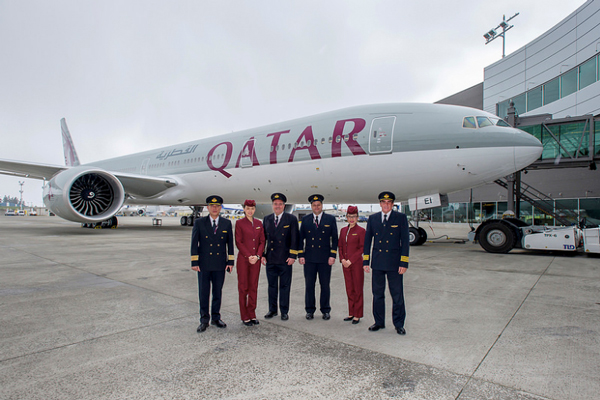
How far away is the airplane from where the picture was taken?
25.7ft

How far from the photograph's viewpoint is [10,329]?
308cm

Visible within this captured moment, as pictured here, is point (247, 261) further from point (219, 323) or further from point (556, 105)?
point (556, 105)

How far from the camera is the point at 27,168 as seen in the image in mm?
13703

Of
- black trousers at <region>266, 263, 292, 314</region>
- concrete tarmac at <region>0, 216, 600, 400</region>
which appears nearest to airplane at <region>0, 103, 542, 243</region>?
concrete tarmac at <region>0, 216, 600, 400</region>

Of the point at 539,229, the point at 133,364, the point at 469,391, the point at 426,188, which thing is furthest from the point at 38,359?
the point at 539,229

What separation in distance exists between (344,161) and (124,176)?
947 centimetres

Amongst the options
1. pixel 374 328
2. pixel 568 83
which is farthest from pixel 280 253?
pixel 568 83

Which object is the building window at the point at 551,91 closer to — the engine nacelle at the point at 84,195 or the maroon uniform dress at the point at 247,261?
the maroon uniform dress at the point at 247,261

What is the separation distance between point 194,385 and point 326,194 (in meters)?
8.34

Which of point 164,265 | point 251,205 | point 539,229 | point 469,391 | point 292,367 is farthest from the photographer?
point 539,229

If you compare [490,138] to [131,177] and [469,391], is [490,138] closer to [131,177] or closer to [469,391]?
[469,391]

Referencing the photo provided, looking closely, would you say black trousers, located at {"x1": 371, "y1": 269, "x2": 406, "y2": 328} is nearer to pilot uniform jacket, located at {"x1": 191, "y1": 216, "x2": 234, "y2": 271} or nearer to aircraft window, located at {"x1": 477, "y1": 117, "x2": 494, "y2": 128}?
pilot uniform jacket, located at {"x1": 191, "y1": 216, "x2": 234, "y2": 271}

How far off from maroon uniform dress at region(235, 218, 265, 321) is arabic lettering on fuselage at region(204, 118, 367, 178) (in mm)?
5677

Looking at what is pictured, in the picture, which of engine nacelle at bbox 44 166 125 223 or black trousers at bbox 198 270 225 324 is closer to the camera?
black trousers at bbox 198 270 225 324
